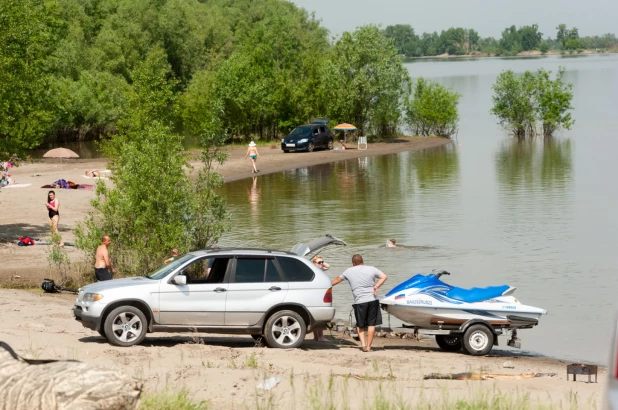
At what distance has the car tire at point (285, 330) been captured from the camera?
15273mm

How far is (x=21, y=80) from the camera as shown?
2595 centimetres

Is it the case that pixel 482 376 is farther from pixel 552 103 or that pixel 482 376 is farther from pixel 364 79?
pixel 552 103

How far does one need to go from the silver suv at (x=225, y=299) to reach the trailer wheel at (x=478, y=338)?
2.39 metres

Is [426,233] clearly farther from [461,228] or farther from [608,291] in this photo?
[608,291]

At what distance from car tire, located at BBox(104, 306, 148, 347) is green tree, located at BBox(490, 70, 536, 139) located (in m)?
60.3

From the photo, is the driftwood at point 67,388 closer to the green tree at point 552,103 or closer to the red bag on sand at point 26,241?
the red bag on sand at point 26,241

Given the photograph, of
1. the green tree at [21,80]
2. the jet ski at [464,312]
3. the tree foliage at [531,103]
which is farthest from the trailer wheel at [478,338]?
the tree foliage at [531,103]

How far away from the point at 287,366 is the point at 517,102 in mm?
62250

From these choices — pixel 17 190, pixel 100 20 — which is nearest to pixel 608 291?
pixel 17 190

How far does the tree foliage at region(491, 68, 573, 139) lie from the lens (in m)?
71.5

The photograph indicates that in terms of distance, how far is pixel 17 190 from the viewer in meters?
38.2

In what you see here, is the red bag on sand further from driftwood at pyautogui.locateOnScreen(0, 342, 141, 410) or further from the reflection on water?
the reflection on water

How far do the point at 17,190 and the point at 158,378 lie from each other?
29.0m

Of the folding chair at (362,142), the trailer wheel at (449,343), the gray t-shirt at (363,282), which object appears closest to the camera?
the gray t-shirt at (363,282)
